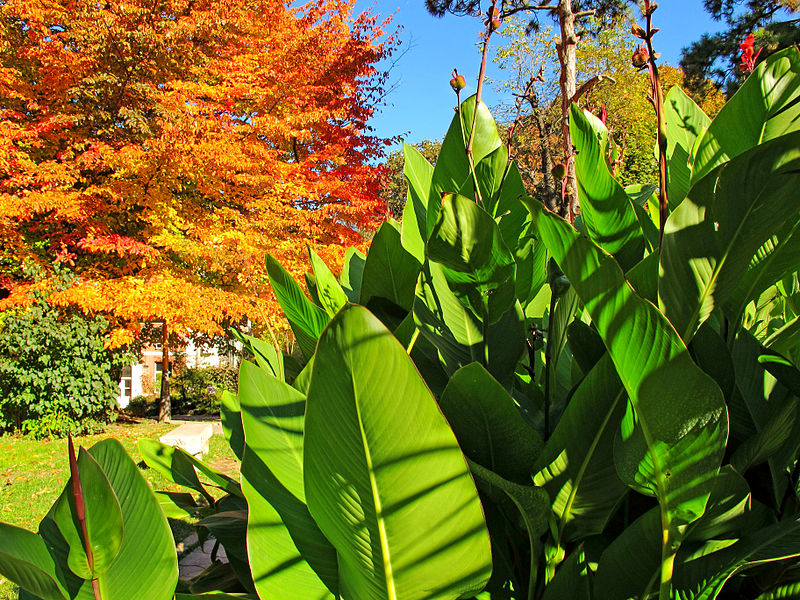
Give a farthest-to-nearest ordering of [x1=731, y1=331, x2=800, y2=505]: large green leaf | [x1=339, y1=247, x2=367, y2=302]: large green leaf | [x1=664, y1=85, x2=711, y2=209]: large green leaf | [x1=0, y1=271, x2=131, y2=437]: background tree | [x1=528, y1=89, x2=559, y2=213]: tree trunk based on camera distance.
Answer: [x1=0, y1=271, x2=131, y2=437]: background tree < [x1=339, y1=247, x2=367, y2=302]: large green leaf < [x1=528, y1=89, x2=559, y2=213]: tree trunk < [x1=664, y1=85, x2=711, y2=209]: large green leaf < [x1=731, y1=331, x2=800, y2=505]: large green leaf

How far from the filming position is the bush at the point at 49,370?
922cm

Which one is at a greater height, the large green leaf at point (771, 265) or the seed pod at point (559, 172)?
the seed pod at point (559, 172)

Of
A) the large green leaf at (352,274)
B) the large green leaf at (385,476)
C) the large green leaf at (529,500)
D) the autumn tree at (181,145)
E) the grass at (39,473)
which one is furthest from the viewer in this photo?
the autumn tree at (181,145)

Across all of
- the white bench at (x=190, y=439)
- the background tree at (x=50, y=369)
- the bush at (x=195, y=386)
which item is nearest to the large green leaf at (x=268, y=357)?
the white bench at (x=190, y=439)

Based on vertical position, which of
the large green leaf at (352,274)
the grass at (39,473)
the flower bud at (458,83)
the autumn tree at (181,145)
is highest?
the autumn tree at (181,145)

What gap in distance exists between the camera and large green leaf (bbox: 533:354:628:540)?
1.98 ft

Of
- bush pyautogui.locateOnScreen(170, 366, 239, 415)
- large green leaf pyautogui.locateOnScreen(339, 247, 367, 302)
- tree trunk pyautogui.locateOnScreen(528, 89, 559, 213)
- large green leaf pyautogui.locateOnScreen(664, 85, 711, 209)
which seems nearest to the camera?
large green leaf pyautogui.locateOnScreen(664, 85, 711, 209)

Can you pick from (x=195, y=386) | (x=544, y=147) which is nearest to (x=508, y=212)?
(x=544, y=147)

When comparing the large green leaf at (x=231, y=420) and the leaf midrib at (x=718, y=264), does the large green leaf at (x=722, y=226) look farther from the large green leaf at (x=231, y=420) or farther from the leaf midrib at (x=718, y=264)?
the large green leaf at (x=231, y=420)

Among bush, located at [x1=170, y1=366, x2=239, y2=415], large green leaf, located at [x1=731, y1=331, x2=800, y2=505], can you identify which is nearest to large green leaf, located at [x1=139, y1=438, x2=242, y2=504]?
large green leaf, located at [x1=731, y1=331, x2=800, y2=505]

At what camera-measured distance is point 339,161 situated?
9.04m

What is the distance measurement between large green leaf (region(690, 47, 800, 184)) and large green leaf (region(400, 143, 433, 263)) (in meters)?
0.47

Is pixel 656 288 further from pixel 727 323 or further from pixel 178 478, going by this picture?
pixel 178 478

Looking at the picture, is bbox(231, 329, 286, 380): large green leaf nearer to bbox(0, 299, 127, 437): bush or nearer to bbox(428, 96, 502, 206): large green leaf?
bbox(428, 96, 502, 206): large green leaf
